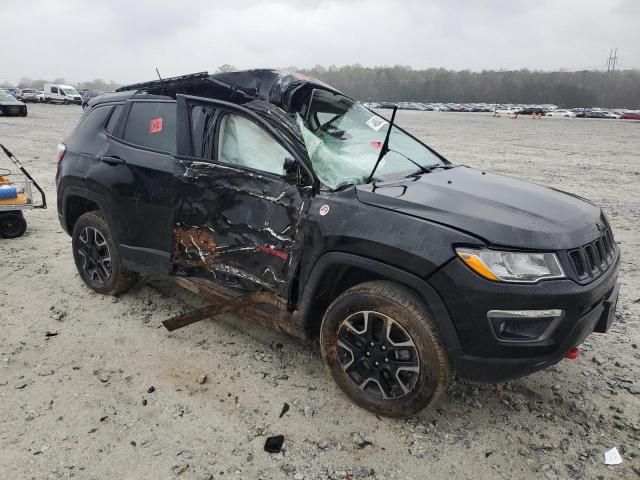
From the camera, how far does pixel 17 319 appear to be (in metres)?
3.90

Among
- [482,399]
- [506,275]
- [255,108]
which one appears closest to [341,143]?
[255,108]

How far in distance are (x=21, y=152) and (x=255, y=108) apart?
41.8 feet

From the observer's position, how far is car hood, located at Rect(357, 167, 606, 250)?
7.90 ft

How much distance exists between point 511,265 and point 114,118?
3292mm

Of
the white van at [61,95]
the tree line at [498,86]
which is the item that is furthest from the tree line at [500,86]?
the white van at [61,95]

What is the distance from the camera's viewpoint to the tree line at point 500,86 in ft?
330

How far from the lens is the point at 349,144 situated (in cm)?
344

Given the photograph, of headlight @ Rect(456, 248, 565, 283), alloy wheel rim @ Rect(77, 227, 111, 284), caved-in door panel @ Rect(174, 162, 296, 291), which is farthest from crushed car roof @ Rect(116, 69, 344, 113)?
headlight @ Rect(456, 248, 565, 283)

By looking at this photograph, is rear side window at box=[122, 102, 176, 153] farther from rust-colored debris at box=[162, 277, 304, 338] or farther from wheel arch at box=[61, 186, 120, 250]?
rust-colored debris at box=[162, 277, 304, 338]

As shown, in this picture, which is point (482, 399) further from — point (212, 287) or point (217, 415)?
point (212, 287)

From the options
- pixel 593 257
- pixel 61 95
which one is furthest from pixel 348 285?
pixel 61 95

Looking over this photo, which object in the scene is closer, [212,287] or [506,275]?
[506,275]

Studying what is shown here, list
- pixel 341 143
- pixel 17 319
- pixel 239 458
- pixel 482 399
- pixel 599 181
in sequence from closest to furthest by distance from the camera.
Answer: pixel 239 458
pixel 482 399
pixel 341 143
pixel 17 319
pixel 599 181

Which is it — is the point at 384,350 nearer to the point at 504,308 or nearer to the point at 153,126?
the point at 504,308
